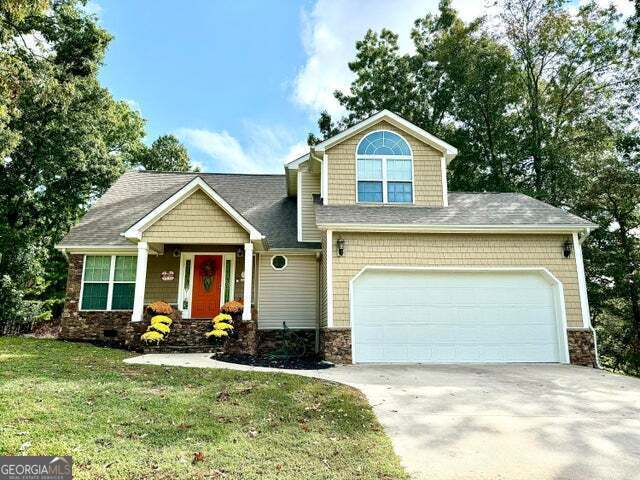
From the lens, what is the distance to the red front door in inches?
492

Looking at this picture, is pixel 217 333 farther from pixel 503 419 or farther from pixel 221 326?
pixel 503 419

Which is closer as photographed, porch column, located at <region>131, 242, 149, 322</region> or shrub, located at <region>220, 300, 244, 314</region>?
porch column, located at <region>131, 242, 149, 322</region>

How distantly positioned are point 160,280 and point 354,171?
21.9 ft

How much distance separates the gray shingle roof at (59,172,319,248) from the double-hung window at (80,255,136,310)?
1.90 ft

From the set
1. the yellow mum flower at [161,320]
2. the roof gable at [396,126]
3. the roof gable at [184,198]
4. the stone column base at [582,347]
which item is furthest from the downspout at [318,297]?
the stone column base at [582,347]

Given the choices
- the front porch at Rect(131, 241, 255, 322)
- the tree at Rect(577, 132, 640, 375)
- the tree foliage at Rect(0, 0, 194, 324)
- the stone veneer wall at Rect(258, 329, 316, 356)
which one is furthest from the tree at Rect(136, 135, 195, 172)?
the tree at Rect(577, 132, 640, 375)

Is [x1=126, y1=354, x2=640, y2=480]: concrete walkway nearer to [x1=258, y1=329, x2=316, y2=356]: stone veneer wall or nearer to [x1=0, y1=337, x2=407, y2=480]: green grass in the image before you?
[x1=0, y1=337, x2=407, y2=480]: green grass

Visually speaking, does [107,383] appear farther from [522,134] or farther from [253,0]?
[522,134]

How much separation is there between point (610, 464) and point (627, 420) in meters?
1.94

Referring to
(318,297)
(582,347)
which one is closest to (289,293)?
(318,297)

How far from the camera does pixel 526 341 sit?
10.3 meters

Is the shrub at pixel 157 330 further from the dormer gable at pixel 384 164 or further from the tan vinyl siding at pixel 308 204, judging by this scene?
the dormer gable at pixel 384 164

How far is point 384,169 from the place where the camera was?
12219 mm

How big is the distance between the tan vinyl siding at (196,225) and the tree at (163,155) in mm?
20777
